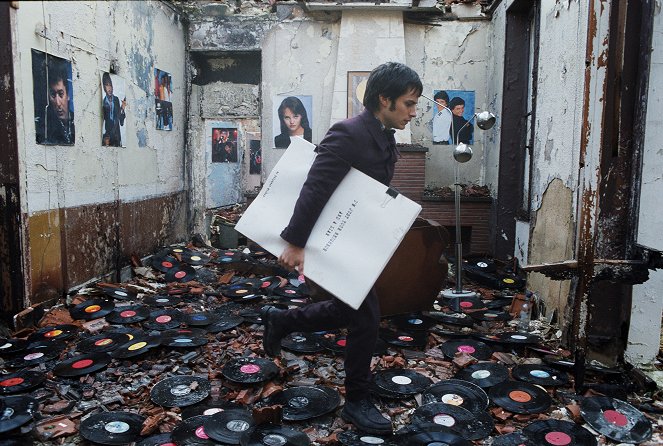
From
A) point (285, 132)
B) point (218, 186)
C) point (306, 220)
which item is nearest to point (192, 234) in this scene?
point (218, 186)

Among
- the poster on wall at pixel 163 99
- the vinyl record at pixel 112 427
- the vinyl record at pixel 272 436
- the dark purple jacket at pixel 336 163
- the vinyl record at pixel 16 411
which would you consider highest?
the poster on wall at pixel 163 99

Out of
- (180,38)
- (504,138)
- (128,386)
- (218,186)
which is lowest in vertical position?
(128,386)

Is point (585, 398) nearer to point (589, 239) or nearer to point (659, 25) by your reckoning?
point (589, 239)

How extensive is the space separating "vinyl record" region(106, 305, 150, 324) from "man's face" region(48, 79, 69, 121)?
203 cm

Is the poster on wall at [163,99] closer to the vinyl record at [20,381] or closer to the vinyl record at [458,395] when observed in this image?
the vinyl record at [20,381]

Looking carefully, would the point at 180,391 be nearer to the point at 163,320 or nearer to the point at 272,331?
the point at 272,331

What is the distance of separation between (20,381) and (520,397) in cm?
331

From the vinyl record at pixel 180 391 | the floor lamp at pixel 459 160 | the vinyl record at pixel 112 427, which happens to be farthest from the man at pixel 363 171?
the floor lamp at pixel 459 160

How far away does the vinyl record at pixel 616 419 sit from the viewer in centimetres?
279

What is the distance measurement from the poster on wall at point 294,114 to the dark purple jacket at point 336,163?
611 centimetres

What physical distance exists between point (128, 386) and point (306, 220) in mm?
1958

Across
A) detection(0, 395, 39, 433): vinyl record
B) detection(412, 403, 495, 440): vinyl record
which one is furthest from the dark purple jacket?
detection(0, 395, 39, 433): vinyl record

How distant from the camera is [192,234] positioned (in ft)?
30.8

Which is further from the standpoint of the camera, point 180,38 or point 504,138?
point 180,38
